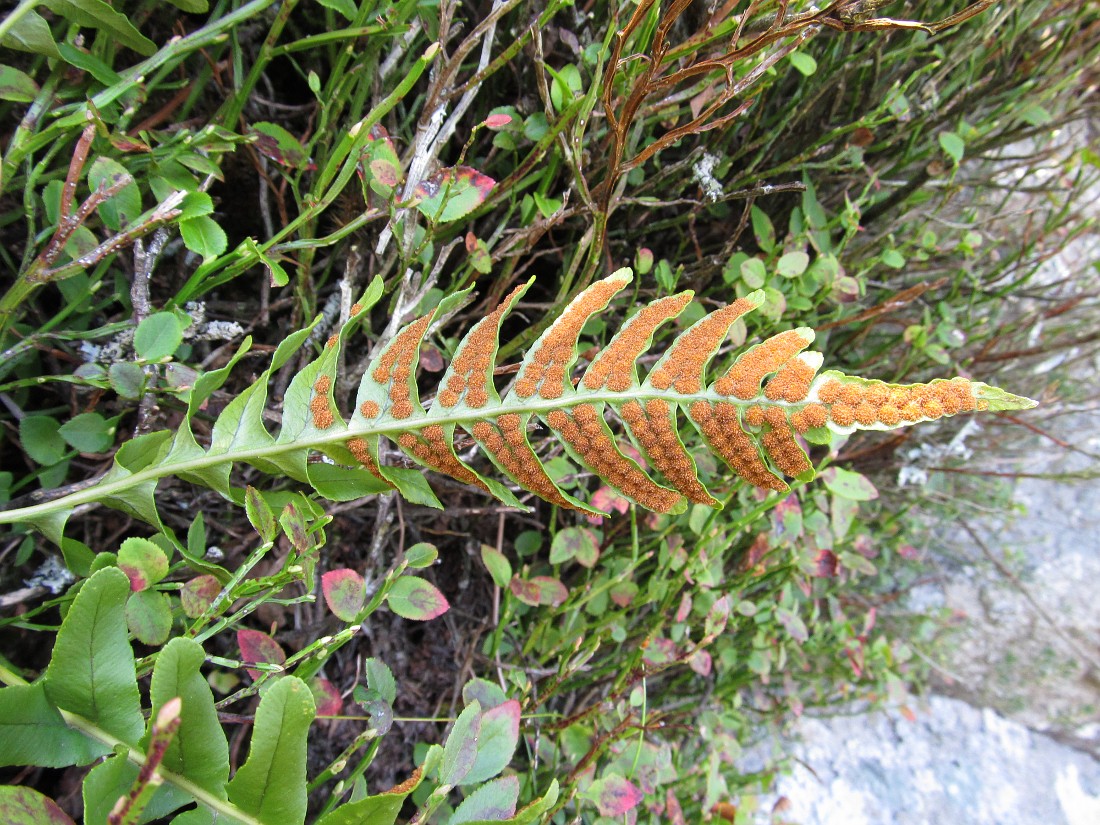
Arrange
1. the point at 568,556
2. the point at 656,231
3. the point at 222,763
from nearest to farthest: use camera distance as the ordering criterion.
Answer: the point at 222,763, the point at 568,556, the point at 656,231

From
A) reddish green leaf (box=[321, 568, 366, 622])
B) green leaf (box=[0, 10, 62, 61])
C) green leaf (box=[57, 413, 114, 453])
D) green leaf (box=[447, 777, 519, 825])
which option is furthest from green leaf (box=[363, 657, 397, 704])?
green leaf (box=[0, 10, 62, 61])

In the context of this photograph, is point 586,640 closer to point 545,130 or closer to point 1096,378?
point 545,130

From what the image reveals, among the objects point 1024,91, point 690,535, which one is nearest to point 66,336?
point 690,535

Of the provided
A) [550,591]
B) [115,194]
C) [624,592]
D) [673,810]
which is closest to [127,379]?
[115,194]

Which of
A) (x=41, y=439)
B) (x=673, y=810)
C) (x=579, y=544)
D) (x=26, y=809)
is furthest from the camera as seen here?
(x=673, y=810)

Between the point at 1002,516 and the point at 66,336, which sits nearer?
the point at 66,336

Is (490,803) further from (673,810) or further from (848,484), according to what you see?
(848,484)
